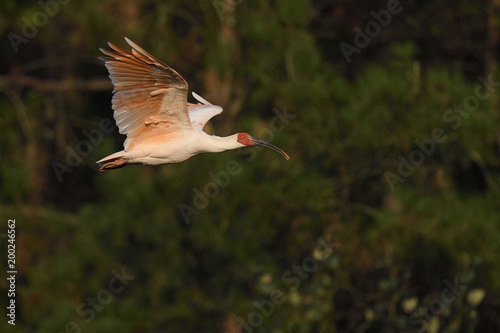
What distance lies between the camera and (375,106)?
31.2 feet

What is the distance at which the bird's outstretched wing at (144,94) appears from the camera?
5855 mm

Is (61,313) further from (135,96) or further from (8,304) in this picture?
(135,96)

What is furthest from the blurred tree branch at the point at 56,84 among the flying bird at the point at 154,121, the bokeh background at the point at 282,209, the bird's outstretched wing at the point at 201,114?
the flying bird at the point at 154,121

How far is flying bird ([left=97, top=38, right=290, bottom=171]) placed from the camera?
19.5 ft

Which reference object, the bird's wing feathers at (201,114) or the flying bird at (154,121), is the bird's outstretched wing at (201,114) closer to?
the bird's wing feathers at (201,114)

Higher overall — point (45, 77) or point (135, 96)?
point (135, 96)

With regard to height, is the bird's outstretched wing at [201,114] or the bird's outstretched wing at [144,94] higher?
the bird's outstretched wing at [144,94]

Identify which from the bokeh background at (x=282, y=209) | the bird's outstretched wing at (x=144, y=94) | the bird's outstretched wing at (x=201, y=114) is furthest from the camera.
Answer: the bokeh background at (x=282, y=209)

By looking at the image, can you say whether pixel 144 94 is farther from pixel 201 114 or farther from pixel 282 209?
pixel 282 209

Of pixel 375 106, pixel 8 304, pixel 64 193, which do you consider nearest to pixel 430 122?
pixel 375 106

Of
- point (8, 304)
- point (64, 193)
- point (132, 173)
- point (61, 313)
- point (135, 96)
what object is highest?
point (135, 96)

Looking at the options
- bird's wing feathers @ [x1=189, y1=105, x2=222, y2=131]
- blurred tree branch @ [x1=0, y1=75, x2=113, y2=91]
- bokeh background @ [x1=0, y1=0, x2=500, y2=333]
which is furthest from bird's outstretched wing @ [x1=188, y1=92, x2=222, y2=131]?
blurred tree branch @ [x1=0, y1=75, x2=113, y2=91]

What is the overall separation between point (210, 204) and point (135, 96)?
12.4 ft

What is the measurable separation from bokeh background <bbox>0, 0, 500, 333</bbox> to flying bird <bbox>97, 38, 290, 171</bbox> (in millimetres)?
2981
